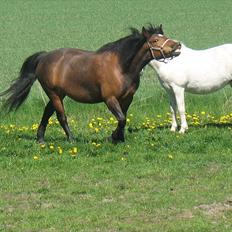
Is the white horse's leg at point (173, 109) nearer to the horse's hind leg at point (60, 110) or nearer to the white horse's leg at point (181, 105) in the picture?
the white horse's leg at point (181, 105)

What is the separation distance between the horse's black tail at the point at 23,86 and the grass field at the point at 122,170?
63 cm

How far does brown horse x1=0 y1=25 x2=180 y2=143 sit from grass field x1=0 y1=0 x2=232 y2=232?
0.72 metres

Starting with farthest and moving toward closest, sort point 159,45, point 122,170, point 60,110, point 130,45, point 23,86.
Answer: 1. point 23,86
2. point 60,110
3. point 130,45
4. point 159,45
5. point 122,170

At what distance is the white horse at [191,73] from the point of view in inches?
551

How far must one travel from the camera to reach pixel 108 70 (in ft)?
41.1

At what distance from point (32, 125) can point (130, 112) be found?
214cm

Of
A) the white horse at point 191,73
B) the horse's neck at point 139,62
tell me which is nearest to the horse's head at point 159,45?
the horse's neck at point 139,62

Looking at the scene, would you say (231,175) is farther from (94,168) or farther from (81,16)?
(81,16)

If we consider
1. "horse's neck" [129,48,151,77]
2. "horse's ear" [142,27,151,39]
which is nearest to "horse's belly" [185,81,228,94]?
"horse's neck" [129,48,151,77]

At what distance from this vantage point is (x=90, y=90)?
41.8 ft

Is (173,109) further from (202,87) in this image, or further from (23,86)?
(23,86)

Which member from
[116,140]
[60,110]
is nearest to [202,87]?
[116,140]

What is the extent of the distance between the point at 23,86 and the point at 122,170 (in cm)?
308

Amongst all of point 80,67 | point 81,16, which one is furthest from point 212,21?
point 80,67
